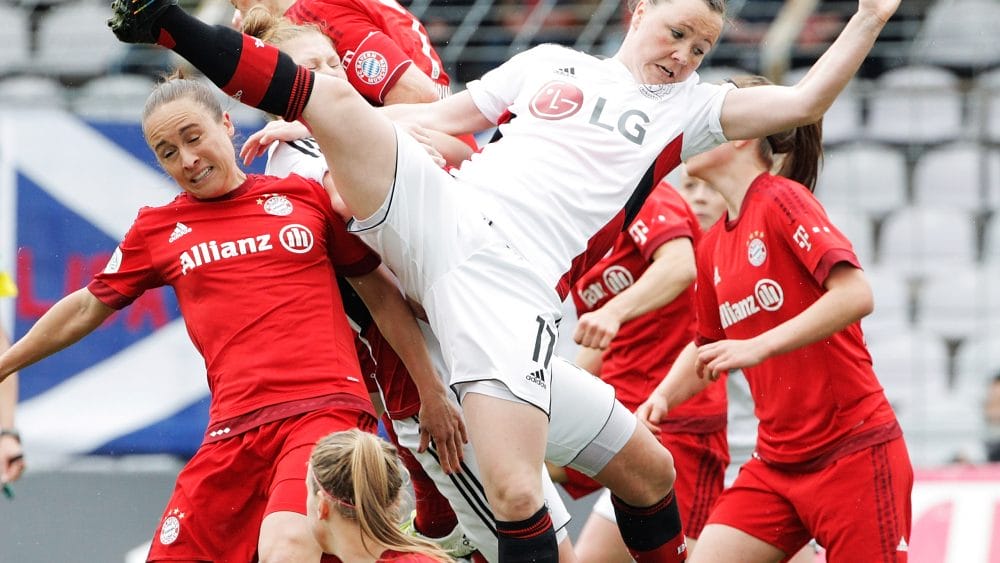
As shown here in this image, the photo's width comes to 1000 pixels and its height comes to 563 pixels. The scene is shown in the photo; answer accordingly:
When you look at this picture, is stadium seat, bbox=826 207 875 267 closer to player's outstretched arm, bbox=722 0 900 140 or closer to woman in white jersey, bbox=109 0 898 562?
woman in white jersey, bbox=109 0 898 562

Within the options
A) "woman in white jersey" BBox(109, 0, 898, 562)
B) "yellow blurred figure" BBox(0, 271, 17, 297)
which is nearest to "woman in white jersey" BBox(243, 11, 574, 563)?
"woman in white jersey" BBox(109, 0, 898, 562)

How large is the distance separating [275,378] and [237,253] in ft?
1.25

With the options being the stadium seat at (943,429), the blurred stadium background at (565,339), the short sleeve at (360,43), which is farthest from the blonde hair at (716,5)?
the stadium seat at (943,429)

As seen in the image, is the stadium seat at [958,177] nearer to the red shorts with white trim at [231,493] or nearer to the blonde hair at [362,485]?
the red shorts with white trim at [231,493]

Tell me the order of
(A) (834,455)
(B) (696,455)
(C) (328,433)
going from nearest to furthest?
(C) (328,433) < (A) (834,455) < (B) (696,455)

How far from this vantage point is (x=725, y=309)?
15.9 ft

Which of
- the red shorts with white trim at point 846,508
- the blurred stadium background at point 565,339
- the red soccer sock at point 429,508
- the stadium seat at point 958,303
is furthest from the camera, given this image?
the stadium seat at point 958,303

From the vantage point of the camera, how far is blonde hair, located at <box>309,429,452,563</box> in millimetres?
3566

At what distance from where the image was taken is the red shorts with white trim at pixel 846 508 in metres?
4.49

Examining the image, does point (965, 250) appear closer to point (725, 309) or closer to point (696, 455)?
point (696, 455)

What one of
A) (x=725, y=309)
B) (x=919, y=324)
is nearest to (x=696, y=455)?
(x=725, y=309)

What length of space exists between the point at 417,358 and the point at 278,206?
59 cm

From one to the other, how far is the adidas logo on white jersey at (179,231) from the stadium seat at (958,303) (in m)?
5.41

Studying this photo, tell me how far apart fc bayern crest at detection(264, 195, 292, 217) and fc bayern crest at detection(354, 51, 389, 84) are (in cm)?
88
